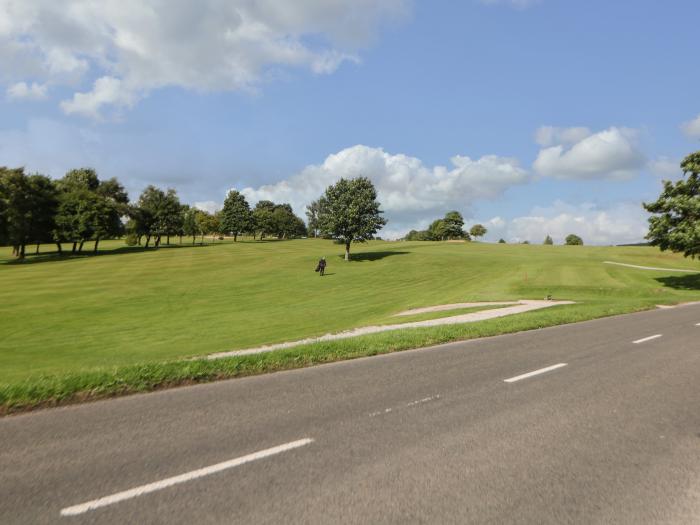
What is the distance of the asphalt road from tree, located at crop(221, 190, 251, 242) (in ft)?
357

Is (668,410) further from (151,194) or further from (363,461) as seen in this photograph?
(151,194)

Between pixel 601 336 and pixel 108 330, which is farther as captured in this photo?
pixel 108 330

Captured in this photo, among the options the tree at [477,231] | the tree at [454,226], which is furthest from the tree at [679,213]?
the tree at [477,231]

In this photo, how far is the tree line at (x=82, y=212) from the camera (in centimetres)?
6325

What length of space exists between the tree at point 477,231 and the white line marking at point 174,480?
18653 cm

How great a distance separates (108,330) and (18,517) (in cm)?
2248

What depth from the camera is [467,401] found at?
6.57 meters

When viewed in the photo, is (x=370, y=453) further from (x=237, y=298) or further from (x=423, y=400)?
(x=237, y=298)

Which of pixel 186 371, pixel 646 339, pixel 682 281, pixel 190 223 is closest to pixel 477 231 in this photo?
pixel 190 223

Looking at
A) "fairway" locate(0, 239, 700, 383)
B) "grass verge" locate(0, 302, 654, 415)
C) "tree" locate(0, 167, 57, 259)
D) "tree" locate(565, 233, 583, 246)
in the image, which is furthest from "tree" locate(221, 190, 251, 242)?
"tree" locate(565, 233, 583, 246)

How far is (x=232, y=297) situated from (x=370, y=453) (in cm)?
3246

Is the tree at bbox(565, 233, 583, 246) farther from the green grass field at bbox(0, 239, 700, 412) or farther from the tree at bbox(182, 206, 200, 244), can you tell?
the tree at bbox(182, 206, 200, 244)

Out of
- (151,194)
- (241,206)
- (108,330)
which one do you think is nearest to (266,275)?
(108,330)

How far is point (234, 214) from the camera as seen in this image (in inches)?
4397
